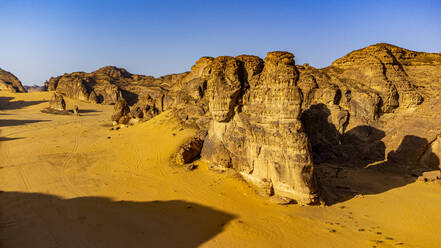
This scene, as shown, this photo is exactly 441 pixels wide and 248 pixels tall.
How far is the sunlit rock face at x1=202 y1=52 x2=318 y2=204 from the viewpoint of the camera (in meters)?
9.17

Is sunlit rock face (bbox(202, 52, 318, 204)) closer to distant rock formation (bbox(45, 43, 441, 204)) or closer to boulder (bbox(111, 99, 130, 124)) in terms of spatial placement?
distant rock formation (bbox(45, 43, 441, 204))

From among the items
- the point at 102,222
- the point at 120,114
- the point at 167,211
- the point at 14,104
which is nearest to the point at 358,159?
the point at 167,211

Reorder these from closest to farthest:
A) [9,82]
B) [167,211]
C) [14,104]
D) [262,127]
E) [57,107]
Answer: [167,211], [262,127], [57,107], [14,104], [9,82]

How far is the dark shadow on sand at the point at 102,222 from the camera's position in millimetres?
6887

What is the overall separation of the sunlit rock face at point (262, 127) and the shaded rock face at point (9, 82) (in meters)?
70.4

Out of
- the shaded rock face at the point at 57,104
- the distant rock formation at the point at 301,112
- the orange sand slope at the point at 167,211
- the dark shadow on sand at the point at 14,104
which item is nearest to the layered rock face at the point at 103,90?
the dark shadow on sand at the point at 14,104

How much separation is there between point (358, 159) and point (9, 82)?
8253cm

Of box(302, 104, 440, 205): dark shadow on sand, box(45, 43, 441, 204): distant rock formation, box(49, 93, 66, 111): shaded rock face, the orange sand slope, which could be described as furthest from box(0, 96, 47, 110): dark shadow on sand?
box(302, 104, 440, 205): dark shadow on sand

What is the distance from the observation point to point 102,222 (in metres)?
7.88

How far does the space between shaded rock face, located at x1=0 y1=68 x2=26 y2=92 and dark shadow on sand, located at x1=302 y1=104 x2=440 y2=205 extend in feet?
243

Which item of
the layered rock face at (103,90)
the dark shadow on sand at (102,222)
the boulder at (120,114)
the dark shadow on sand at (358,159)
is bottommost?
the dark shadow on sand at (102,222)

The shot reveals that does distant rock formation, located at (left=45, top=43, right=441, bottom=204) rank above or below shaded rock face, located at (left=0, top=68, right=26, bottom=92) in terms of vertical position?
below

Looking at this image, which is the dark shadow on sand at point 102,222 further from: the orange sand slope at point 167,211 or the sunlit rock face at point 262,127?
the sunlit rock face at point 262,127

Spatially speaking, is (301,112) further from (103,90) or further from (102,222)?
(103,90)
